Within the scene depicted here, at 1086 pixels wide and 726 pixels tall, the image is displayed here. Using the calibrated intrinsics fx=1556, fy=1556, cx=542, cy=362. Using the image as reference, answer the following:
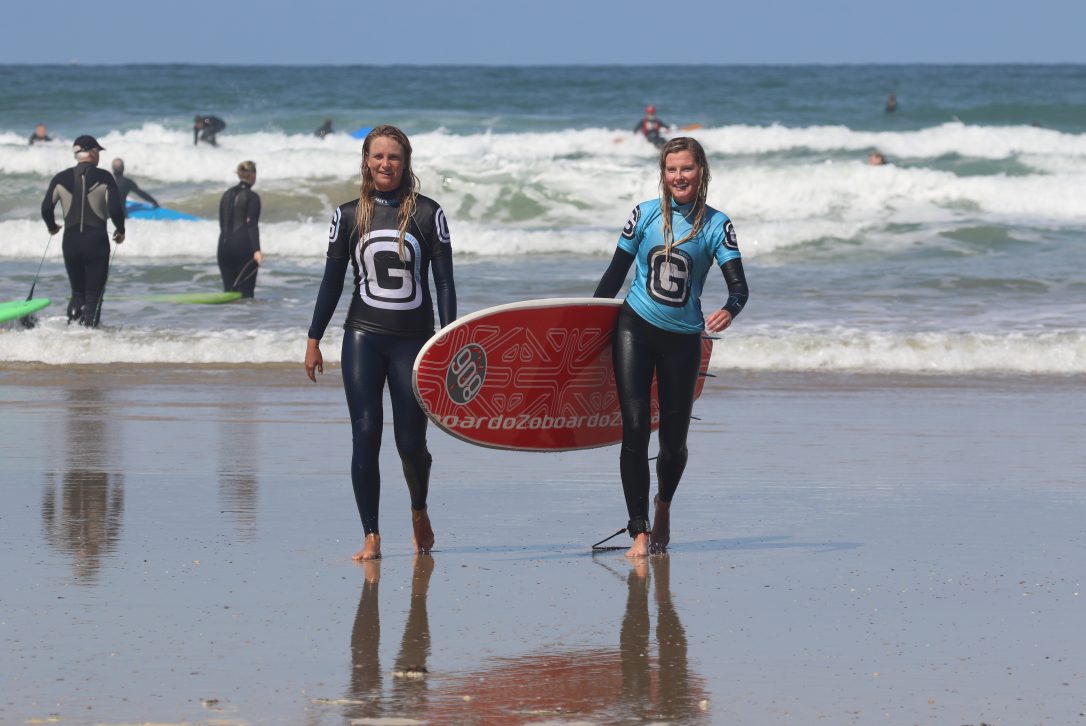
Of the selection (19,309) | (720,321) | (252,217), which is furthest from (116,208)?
(720,321)

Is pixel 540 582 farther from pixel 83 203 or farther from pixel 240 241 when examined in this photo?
pixel 240 241

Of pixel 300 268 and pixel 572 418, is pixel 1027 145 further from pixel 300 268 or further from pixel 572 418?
pixel 572 418

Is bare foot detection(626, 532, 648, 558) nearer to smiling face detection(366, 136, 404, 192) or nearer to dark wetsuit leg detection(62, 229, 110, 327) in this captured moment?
smiling face detection(366, 136, 404, 192)

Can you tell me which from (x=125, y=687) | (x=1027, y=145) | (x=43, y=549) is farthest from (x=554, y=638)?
(x=1027, y=145)

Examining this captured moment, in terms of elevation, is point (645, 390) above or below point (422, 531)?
above

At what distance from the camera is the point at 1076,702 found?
3586 mm

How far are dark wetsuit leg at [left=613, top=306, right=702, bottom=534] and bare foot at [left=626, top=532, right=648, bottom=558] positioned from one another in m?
0.02

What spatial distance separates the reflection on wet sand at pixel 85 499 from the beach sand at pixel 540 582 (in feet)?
0.07

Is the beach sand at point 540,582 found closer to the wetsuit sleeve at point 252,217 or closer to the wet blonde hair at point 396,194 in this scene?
the wet blonde hair at point 396,194

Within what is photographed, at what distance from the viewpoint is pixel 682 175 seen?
5.06m

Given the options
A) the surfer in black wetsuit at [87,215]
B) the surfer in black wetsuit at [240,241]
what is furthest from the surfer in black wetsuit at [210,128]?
the surfer in black wetsuit at [87,215]

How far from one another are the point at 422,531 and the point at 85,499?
1.65 metres

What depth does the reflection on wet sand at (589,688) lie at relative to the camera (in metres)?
3.48

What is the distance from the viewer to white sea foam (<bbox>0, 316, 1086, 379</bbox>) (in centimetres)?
1090
